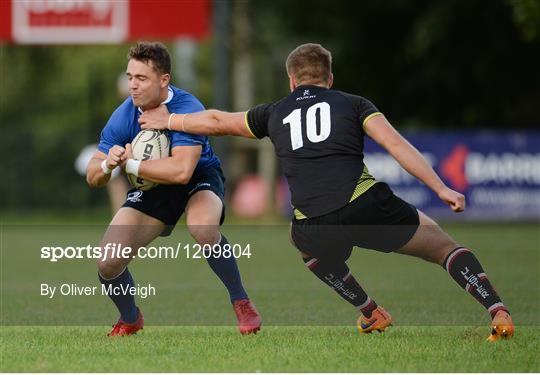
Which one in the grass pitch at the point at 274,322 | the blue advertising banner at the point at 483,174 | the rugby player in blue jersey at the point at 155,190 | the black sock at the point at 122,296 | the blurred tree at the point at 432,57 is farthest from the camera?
the blurred tree at the point at 432,57

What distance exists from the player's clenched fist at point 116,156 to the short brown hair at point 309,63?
1143mm

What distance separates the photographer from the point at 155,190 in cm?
815

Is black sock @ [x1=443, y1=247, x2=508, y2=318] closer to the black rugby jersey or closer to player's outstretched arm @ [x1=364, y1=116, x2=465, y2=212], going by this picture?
player's outstretched arm @ [x1=364, y1=116, x2=465, y2=212]

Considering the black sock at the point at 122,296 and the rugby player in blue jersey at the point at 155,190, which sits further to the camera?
Result: the black sock at the point at 122,296

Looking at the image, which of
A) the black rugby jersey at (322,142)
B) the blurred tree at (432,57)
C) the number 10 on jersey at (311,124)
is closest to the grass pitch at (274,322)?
the black rugby jersey at (322,142)

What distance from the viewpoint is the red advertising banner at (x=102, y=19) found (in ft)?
70.3

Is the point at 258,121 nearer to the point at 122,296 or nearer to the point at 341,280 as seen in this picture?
the point at 341,280

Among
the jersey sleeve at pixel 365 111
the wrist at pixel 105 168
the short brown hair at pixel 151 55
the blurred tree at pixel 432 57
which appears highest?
the short brown hair at pixel 151 55

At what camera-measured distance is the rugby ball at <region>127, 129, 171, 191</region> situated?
7.88 meters

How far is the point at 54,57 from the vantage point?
106 feet

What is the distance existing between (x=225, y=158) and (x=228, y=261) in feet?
52.6

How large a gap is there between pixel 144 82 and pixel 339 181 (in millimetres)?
1387

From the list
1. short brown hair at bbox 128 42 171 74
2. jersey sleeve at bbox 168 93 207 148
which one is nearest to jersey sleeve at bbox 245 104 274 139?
jersey sleeve at bbox 168 93 207 148

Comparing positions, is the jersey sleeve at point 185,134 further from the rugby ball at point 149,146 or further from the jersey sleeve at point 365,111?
the jersey sleeve at point 365,111
